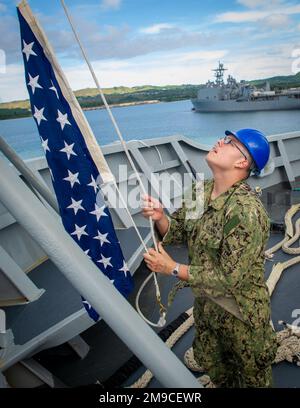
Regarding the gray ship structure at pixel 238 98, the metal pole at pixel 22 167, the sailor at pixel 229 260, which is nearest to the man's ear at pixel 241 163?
the sailor at pixel 229 260

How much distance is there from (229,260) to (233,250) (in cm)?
4

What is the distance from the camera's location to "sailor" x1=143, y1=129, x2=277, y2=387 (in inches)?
51.9

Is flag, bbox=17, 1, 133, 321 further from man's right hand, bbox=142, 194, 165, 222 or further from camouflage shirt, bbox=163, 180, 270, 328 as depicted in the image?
camouflage shirt, bbox=163, 180, 270, 328

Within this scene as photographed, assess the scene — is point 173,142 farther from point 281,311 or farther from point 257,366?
point 257,366

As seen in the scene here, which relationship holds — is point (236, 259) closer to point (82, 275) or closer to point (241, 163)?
point (241, 163)

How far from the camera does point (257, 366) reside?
1.52 metres

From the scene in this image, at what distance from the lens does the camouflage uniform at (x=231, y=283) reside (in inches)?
51.7

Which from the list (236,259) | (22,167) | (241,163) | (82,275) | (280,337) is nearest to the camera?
(82,275)

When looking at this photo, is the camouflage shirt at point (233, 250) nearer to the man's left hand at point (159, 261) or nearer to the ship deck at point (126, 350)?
the man's left hand at point (159, 261)

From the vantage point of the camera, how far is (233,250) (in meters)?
1.30

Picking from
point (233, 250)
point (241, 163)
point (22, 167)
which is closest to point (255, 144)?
point (241, 163)

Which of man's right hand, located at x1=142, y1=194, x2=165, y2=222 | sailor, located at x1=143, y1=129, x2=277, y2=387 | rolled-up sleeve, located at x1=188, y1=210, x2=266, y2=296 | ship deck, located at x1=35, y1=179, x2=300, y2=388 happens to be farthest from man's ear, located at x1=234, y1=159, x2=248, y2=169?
ship deck, located at x1=35, y1=179, x2=300, y2=388

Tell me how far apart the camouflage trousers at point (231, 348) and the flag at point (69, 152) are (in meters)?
0.38

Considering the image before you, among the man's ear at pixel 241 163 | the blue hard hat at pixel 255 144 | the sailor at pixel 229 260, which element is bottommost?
the sailor at pixel 229 260
